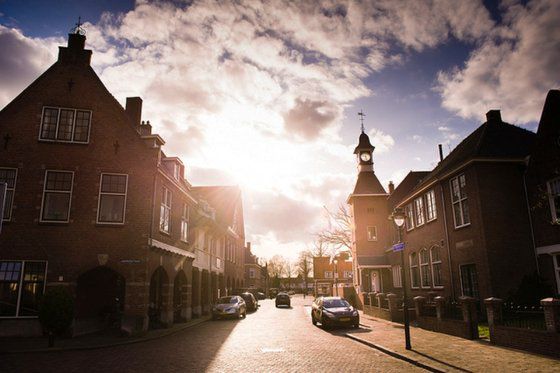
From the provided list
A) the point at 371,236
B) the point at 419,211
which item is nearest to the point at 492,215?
the point at 419,211

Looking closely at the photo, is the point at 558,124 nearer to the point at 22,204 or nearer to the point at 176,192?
the point at 176,192

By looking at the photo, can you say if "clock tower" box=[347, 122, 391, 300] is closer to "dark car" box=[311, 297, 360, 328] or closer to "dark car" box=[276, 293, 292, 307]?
"dark car" box=[276, 293, 292, 307]

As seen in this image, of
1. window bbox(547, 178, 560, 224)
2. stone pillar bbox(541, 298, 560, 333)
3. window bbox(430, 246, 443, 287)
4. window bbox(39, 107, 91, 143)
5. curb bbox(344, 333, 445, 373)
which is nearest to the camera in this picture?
curb bbox(344, 333, 445, 373)

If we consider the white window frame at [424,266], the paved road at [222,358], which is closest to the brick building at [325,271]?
the white window frame at [424,266]

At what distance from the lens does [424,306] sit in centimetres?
1878

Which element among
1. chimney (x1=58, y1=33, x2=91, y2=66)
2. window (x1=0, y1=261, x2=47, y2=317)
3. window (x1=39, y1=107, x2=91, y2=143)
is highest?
chimney (x1=58, y1=33, x2=91, y2=66)

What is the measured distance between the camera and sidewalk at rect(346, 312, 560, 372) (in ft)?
31.5

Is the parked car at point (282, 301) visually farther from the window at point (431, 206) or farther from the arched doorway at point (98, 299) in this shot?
the arched doorway at point (98, 299)

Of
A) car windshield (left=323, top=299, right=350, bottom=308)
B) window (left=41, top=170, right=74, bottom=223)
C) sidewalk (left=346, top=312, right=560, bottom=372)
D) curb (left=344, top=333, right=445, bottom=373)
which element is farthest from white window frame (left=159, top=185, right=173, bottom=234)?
sidewalk (left=346, top=312, right=560, bottom=372)

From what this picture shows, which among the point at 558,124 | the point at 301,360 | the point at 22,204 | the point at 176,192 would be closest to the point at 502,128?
the point at 558,124

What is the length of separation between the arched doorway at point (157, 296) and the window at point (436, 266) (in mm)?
15564

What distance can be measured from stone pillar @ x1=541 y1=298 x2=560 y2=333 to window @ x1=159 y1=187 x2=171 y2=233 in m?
16.8

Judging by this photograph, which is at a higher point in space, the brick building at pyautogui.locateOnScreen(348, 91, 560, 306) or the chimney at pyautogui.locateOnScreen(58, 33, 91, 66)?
the chimney at pyautogui.locateOnScreen(58, 33, 91, 66)

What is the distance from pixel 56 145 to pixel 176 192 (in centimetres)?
702
